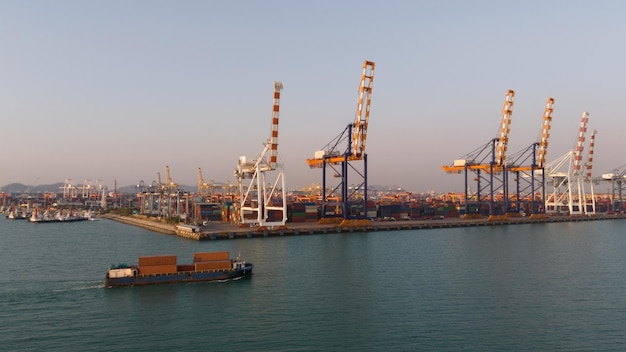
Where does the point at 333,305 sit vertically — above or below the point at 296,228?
below

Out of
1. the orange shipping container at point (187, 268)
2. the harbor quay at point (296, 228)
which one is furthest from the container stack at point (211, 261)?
the harbor quay at point (296, 228)

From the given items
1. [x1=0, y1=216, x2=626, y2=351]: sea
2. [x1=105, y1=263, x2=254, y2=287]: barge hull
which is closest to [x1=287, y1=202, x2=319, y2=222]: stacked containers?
[x1=0, y1=216, x2=626, y2=351]: sea

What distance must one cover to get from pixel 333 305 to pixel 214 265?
9360 mm

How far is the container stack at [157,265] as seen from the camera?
2834 cm

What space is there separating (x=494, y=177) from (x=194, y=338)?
77471mm

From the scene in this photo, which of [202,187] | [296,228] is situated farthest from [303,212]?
[202,187]

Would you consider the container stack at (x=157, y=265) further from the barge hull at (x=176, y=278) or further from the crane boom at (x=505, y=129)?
the crane boom at (x=505, y=129)

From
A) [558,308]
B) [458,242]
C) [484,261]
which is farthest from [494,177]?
[558,308]

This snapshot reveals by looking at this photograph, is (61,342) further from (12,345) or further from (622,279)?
(622,279)

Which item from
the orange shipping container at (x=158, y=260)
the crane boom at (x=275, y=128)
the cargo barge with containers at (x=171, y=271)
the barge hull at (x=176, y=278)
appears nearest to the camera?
the barge hull at (x=176, y=278)

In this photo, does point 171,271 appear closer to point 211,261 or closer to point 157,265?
point 157,265

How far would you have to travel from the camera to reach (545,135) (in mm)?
93688

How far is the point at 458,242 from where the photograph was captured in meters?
51.8

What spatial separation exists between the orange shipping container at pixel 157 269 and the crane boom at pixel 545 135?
78.7 meters
